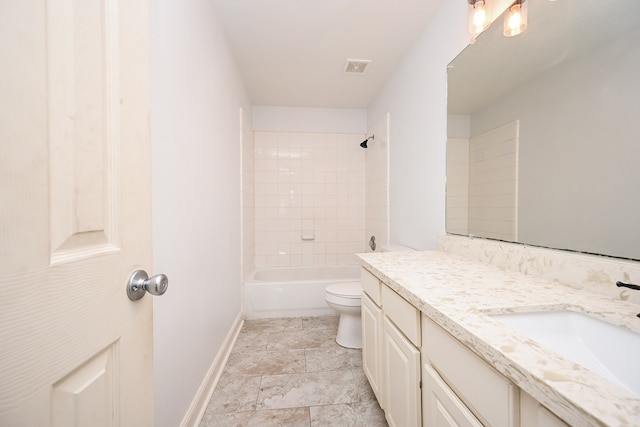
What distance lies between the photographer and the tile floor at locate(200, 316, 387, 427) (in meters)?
1.27

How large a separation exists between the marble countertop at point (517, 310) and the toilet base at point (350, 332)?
0.91 metres

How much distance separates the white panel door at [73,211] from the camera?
31cm

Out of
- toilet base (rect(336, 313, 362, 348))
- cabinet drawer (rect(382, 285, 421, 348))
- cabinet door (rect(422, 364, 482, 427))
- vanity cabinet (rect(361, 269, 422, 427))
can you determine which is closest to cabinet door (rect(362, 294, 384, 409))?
vanity cabinet (rect(361, 269, 422, 427))

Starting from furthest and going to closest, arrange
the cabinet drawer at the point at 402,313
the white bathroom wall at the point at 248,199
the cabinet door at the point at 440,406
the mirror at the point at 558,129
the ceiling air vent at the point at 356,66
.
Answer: the white bathroom wall at the point at 248,199 < the ceiling air vent at the point at 356,66 < the cabinet drawer at the point at 402,313 < the mirror at the point at 558,129 < the cabinet door at the point at 440,406

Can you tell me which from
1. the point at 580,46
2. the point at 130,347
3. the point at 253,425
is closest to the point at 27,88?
the point at 130,347

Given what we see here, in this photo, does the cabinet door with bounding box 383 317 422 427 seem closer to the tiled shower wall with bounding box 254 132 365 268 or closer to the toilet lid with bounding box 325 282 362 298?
the toilet lid with bounding box 325 282 362 298

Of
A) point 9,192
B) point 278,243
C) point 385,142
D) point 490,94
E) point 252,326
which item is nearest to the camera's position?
point 9,192

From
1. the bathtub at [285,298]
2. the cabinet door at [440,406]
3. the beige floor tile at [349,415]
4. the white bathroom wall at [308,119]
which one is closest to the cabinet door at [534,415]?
the cabinet door at [440,406]

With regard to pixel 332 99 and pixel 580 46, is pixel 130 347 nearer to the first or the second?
pixel 580 46

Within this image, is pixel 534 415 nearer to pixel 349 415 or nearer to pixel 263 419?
pixel 349 415

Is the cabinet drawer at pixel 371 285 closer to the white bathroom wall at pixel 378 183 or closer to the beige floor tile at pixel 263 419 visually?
the beige floor tile at pixel 263 419

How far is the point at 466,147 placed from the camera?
4.48 ft

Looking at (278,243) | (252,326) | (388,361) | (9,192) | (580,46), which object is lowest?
(252,326)

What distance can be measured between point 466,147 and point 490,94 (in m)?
0.27
